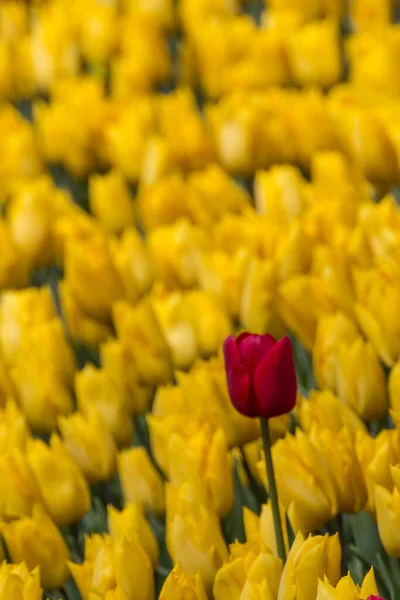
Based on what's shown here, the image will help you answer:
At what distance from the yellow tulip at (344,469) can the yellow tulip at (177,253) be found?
75 centimetres

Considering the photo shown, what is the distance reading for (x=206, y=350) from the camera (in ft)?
5.86

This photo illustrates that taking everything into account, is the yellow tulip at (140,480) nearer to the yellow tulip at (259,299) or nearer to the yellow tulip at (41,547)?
the yellow tulip at (41,547)

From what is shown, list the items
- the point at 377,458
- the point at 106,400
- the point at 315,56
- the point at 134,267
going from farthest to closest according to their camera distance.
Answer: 1. the point at 315,56
2. the point at 134,267
3. the point at 106,400
4. the point at 377,458

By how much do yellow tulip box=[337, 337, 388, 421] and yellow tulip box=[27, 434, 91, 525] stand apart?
356 mm

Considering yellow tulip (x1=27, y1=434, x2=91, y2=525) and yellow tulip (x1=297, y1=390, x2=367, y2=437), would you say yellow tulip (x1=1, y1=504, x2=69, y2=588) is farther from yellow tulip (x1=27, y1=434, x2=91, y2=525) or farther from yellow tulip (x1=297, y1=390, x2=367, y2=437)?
yellow tulip (x1=297, y1=390, x2=367, y2=437)

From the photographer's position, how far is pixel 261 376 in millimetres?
1146

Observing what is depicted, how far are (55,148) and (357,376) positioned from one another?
1.56m

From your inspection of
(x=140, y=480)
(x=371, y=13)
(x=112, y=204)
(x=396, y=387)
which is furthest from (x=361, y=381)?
(x=371, y=13)

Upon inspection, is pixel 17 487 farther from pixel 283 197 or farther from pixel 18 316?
pixel 283 197

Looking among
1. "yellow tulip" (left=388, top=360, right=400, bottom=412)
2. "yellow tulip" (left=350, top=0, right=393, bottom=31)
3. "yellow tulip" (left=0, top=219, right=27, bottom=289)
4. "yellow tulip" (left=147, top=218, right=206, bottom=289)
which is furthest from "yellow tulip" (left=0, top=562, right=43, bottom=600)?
"yellow tulip" (left=350, top=0, right=393, bottom=31)

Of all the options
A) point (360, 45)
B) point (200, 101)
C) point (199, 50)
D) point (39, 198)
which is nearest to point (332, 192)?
point (39, 198)

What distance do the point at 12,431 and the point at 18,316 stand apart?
18.5 inches

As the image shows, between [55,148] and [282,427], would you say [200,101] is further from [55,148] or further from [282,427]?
[282,427]

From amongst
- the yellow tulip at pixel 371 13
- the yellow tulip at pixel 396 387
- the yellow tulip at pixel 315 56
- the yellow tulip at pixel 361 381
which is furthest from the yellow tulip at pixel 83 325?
the yellow tulip at pixel 371 13
